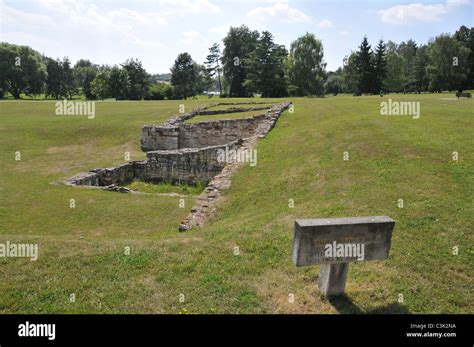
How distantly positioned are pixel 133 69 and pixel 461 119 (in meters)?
69.7

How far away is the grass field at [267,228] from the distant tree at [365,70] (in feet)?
154

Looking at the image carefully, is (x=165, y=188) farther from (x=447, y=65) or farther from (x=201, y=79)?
(x=201, y=79)

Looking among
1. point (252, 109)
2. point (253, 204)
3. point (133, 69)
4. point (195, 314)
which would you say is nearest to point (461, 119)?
point (253, 204)

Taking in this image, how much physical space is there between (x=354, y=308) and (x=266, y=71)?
62543 millimetres

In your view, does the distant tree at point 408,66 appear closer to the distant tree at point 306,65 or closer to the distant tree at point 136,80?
the distant tree at point 306,65

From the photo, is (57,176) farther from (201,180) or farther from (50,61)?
(50,61)

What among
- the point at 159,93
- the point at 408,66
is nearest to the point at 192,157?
the point at 159,93

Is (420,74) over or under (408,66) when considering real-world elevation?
under

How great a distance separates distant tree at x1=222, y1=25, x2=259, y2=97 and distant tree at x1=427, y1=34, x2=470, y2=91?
32542 millimetres

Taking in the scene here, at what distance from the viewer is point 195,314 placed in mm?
6715

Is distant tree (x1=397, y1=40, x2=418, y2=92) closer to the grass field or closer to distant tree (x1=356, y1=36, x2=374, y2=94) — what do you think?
distant tree (x1=356, y1=36, x2=374, y2=94)

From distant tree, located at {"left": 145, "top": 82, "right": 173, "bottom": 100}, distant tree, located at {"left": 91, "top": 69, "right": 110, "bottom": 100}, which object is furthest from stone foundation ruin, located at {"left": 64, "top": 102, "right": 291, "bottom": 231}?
distant tree, located at {"left": 91, "top": 69, "right": 110, "bottom": 100}

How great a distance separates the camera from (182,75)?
80.4 m
